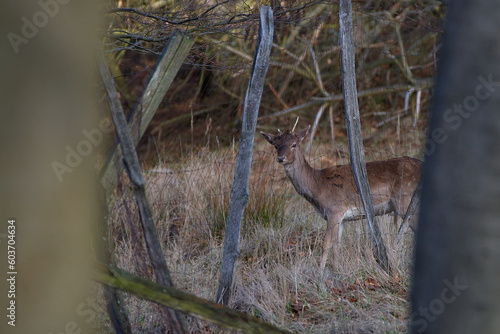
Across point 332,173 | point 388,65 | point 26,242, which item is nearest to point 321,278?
point 332,173

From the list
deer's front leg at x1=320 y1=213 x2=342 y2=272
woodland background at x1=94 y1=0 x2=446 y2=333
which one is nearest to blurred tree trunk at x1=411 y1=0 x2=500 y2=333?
woodland background at x1=94 y1=0 x2=446 y2=333

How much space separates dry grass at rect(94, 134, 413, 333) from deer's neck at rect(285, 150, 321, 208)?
151 millimetres

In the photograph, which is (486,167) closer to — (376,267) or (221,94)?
(376,267)

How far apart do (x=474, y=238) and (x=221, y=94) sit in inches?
420

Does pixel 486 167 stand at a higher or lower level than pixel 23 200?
lower

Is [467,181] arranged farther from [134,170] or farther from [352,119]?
[352,119]

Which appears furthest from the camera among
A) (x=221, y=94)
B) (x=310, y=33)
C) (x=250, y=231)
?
(x=221, y=94)

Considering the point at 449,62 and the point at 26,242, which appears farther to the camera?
the point at 26,242

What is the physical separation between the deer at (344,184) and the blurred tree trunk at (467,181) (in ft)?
14.4

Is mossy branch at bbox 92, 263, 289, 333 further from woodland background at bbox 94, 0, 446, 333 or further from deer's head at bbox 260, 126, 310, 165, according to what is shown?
deer's head at bbox 260, 126, 310, 165

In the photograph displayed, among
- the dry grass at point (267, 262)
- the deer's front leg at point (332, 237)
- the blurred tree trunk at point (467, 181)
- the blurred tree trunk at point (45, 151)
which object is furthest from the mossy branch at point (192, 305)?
the deer's front leg at point (332, 237)

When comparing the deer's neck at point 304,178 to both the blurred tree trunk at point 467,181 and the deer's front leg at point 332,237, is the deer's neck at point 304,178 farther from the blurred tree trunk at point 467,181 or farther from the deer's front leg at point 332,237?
the blurred tree trunk at point 467,181

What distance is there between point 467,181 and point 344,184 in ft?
16.7

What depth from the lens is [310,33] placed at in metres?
10.8
